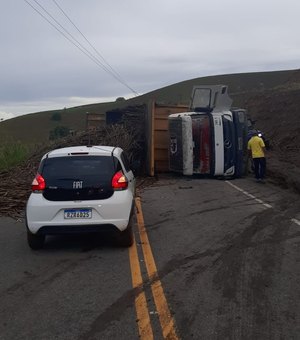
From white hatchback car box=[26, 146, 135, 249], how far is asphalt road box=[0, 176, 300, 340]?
15.6 inches

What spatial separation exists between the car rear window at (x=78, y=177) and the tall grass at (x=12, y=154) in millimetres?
13422

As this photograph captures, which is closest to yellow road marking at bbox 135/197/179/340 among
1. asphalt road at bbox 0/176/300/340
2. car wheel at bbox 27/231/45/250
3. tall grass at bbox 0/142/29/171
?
asphalt road at bbox 0/176/300/340

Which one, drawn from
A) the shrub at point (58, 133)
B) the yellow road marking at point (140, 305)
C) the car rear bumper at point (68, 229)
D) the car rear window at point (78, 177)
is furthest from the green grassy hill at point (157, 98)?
the yellow road marking at point (140, 305)

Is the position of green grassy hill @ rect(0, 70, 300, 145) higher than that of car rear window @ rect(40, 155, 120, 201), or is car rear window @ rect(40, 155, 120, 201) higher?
car rear window @ rect(40, 155, 120, 201)

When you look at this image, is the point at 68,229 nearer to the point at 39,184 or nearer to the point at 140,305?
the point at 39,184

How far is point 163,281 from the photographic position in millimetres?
6664

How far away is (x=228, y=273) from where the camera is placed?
6.99 meters

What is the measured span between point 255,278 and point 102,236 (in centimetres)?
366

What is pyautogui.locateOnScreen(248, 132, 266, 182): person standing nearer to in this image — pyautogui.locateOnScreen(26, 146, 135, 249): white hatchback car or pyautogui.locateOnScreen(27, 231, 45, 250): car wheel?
pyautogui.locateOnScreen(26, 146, 135, 249): white hatchback car

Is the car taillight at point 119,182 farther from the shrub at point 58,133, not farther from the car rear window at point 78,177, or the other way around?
the shrub at point 58,133

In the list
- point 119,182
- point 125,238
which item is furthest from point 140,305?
point 119,182

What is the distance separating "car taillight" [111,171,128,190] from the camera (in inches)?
339

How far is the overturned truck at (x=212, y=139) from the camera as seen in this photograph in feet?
61.1

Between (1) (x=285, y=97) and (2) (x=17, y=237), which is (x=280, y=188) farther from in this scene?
(1) (x=285, y=97)
